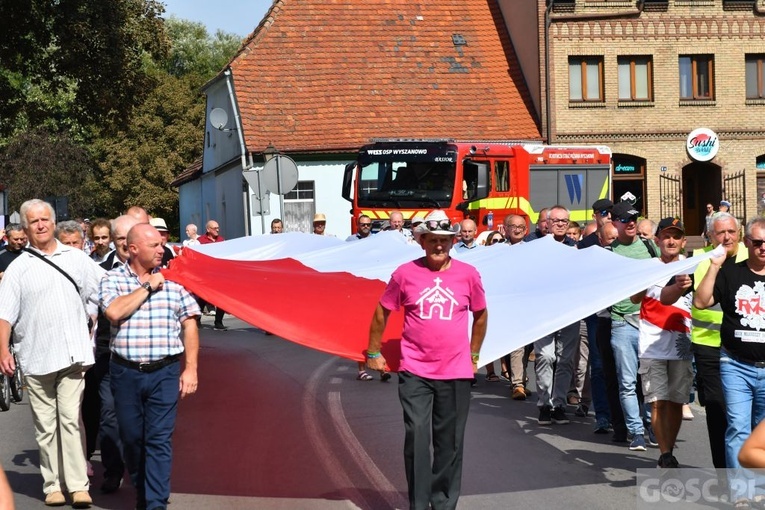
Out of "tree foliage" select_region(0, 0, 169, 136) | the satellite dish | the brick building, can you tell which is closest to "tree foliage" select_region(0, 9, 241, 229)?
"tree foliage" select_region(0, 0, 169, 136)

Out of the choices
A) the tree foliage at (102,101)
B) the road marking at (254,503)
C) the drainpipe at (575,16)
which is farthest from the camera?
the drainpipe at (575,16)

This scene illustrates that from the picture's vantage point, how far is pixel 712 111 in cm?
3681

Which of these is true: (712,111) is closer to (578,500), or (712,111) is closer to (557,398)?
(557,398)

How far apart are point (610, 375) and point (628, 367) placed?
52 centimetres

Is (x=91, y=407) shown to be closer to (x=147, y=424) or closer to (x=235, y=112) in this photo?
(x=147, y=424)

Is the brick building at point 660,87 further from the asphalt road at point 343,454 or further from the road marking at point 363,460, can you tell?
the road marking at point 363,460

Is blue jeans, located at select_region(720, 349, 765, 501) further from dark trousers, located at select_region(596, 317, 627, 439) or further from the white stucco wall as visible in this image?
the white stucco wall

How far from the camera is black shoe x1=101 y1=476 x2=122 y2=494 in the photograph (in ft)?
28.1

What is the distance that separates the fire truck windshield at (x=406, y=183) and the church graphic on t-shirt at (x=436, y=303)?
16399 millimetres

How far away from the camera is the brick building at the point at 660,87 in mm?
36469

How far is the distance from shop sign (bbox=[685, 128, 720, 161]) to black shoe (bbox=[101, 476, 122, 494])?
30.7 m

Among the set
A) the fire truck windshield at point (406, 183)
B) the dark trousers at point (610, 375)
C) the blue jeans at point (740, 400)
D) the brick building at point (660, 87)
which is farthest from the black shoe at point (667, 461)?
the brick building at point (660, 87)

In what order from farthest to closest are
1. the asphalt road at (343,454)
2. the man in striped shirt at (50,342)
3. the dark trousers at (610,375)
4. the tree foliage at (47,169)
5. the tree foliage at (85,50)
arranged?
the tree foliage at (47,169) → the tree foliage at (85,50) → the dark trousers at (610,375) → the asphalt road at (343,454) → the man in striped shirt at (50,342)

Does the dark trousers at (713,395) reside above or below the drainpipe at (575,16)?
below
